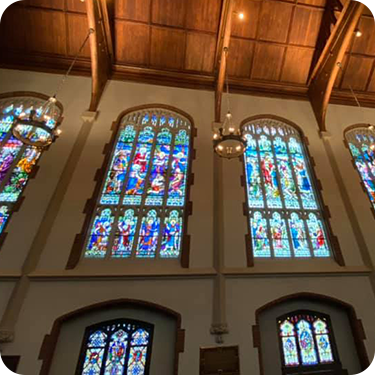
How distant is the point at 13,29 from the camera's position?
7.89 m

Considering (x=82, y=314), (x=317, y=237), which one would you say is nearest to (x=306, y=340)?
(x=317, y=237)

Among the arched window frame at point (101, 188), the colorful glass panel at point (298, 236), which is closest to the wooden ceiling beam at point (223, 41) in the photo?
the arched window frame at point (101, 188)

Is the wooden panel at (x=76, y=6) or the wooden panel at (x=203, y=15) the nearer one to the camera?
the wooden panel at (x=76, y=6)

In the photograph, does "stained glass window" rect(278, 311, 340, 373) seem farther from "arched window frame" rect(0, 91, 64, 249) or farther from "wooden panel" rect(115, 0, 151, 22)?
"wooden panel" rect(115, 0, 151, 22)

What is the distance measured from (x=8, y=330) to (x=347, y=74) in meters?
11.8

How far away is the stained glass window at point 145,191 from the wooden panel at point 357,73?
238 inches

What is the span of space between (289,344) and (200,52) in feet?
28.4

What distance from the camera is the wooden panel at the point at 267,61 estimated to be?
8500mm

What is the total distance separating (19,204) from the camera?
5605 millimetres

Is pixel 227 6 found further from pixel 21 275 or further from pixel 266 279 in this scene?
pixel 21 275

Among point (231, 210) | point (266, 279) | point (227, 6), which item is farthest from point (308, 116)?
point (266, 279)

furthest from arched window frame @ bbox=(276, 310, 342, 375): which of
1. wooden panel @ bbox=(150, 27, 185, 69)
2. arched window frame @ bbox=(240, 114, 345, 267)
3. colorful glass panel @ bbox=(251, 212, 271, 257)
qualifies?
wooden panel @ bbox=(150, 27, 185, 69)

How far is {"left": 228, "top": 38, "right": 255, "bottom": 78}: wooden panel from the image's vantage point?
331 inches

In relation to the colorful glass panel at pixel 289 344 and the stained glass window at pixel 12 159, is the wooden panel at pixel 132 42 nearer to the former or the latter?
the stained glass window at pixel 12 159
